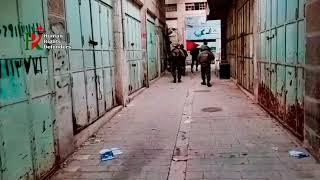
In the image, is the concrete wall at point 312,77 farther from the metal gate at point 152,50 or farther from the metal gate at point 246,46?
the metal gate at point 152,50

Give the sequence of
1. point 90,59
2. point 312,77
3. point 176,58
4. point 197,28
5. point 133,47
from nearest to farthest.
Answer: point 312,77 → point 90,59 → point 133,47 → point 176,58 → point 197,28

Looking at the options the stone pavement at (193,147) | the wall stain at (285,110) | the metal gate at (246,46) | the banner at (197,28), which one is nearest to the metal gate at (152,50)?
the metal gate at (246,46)

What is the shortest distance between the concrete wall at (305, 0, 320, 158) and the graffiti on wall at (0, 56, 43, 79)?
4111mm

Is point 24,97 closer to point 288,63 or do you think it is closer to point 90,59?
point 90,59

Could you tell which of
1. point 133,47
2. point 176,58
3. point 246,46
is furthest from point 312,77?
point 176,58

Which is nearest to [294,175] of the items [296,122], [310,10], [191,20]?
[296,122]

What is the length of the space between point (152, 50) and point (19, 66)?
588 inches

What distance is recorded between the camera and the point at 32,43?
192 inches

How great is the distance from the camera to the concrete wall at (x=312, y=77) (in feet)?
17.6

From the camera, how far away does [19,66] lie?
178 inches

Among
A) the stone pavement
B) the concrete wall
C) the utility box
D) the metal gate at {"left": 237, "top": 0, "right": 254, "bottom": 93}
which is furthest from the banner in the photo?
the concrete wall

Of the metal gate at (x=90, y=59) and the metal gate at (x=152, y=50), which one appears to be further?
the metal gate at (x=152, y=50)

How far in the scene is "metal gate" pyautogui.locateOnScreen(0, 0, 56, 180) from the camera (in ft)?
13.6

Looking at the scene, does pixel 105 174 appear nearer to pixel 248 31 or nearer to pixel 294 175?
pixel 294 175
